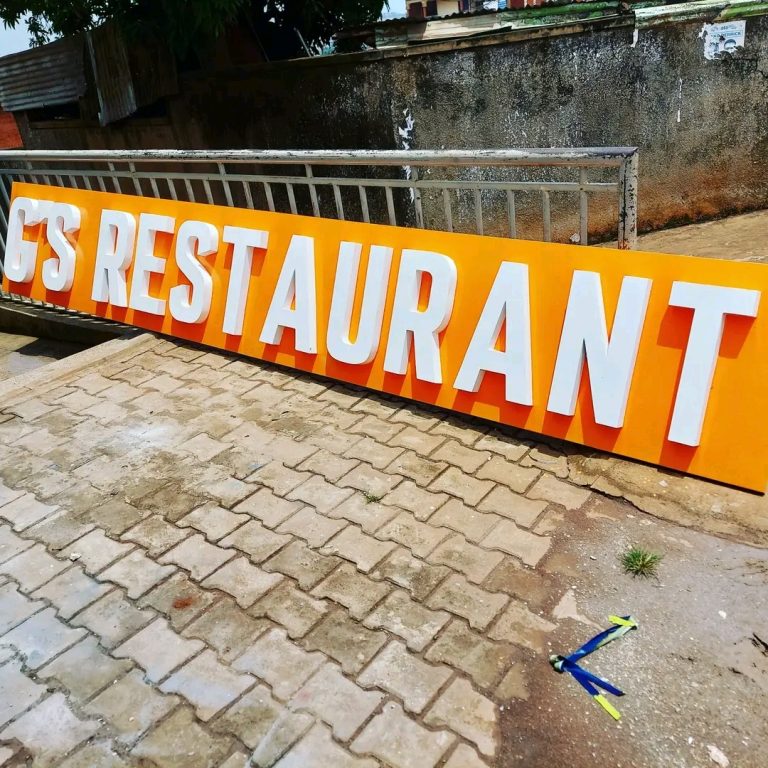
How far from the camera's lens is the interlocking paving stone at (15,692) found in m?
2.36

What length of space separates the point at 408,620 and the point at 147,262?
369 centimetres

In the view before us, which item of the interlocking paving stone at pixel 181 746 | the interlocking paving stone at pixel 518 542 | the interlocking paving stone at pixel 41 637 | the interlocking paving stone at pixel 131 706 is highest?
the interlocking paving stone at pixel 518 542

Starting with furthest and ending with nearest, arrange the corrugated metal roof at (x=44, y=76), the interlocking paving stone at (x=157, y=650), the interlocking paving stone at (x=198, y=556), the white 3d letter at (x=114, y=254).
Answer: the corrugated metal roof at (x=44, y=76)
the white 3d letter at (x=114, y=254)
the interlocking paving stone at (x=198, y=556)
the interlocking paving stone at (x=157, y=650)

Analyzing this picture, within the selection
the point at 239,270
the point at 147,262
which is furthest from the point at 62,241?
the point at 239,270

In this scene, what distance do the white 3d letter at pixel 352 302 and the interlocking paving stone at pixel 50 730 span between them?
239 centimetres

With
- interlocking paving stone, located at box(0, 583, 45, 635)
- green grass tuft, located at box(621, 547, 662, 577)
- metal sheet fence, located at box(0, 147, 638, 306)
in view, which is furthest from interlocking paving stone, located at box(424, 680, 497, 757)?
metal sheet fence, located at box(0, 147, 638, 306)

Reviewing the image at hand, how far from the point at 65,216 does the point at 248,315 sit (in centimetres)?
205

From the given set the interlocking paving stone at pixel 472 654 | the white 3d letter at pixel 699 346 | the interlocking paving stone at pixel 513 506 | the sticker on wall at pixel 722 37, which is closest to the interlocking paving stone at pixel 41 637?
the interlocking paving stone at pixel 472 654

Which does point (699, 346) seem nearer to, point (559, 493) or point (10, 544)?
point (559, 493)

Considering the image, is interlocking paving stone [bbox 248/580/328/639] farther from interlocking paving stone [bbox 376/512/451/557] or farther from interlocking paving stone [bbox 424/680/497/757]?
interlocking paving stone [bbox 424/680/497/757]

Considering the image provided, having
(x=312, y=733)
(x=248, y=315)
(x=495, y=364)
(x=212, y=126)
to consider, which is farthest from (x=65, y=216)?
(x=312, y=733)

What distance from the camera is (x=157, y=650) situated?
2.53m

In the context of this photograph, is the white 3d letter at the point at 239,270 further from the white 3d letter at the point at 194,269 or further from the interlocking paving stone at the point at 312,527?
the interlocking paving stone at the point at 312,527

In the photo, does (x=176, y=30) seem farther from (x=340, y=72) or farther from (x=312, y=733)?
(x=312, y=733)
